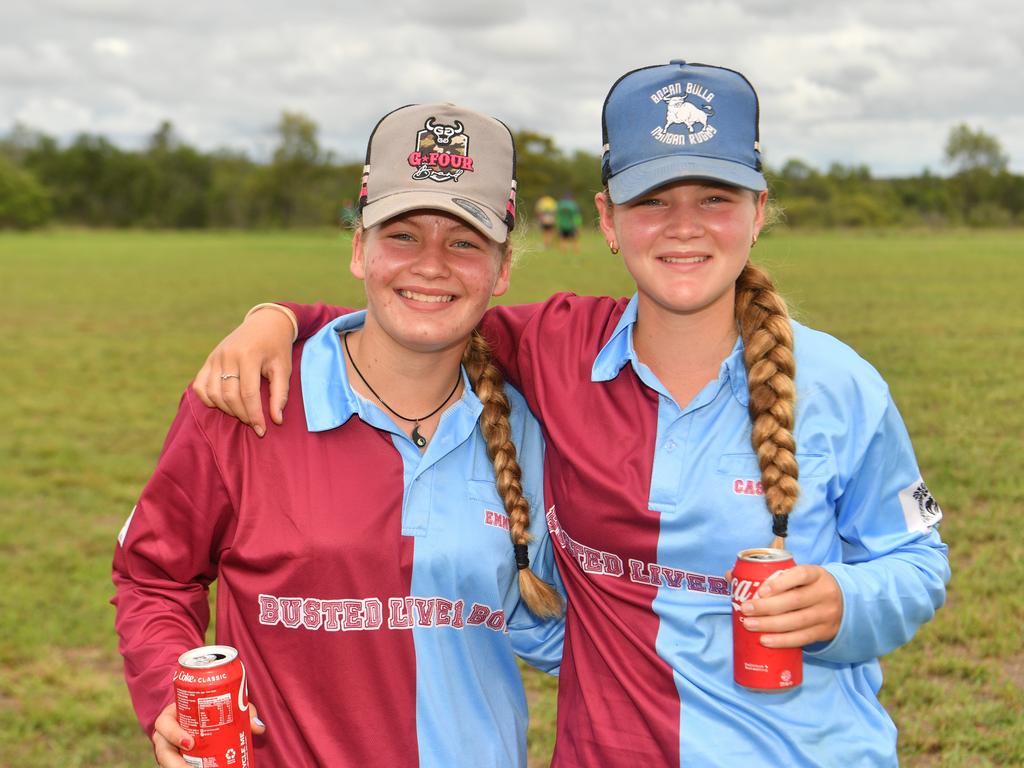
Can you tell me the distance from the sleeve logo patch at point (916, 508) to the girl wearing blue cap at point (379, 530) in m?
0.84

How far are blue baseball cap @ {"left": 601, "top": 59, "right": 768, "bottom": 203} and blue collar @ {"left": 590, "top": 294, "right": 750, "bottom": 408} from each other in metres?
0.31

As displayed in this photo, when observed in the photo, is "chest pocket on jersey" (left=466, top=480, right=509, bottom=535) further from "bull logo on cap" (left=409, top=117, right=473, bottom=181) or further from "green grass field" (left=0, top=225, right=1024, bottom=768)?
"green grass field" (left=0, top=225, right=1024, bottom=768)

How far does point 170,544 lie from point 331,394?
1.60 feet

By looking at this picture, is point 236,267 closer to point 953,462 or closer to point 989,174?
point 953,462

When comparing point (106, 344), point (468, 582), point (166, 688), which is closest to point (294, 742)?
point (166, 688)

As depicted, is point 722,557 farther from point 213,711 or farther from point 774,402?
point 213,711

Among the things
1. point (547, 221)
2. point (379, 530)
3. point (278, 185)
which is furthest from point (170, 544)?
point (278, 185)

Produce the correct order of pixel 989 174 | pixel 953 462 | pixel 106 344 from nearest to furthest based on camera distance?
pixel 953 462, pixel 106 344, pixel 989 174

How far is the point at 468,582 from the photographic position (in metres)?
2.35

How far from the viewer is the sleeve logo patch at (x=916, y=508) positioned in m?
2.23

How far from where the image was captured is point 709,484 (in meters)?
2.27

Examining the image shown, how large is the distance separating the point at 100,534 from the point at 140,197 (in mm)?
87131

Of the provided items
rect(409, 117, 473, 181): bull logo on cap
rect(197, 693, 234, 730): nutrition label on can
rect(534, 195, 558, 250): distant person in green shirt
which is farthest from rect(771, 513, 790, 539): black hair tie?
rect(534, 195, 558, 250): distant person in green shirt

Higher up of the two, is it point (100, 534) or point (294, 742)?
point (294, 742)
